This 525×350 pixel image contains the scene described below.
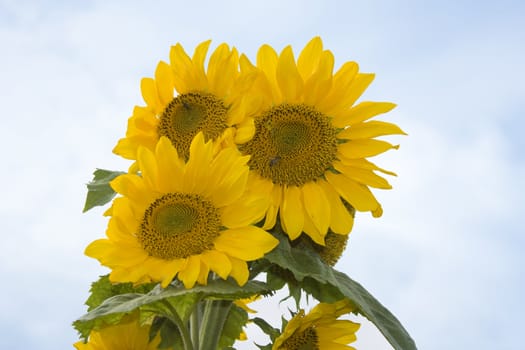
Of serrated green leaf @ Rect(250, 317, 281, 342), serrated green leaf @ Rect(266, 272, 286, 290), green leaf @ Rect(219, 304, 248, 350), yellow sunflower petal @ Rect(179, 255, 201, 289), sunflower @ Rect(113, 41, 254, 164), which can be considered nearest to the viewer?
yellow sunflower petal @ Rect(179, 255, 201, 289)

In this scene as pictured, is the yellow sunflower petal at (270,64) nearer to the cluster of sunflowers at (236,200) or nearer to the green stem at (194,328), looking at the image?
the cluster of sunflowers at (236,200)

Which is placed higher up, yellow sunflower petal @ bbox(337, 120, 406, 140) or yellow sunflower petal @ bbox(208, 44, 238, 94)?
yellow sunflower petal @ bbox(208, 44, 238, 94)

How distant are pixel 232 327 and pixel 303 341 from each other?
21cm

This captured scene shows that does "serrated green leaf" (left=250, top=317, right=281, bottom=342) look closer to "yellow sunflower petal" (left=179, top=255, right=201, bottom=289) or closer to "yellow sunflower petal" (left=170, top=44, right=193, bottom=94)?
"yellow sunflower petal" (left=179, top=255, right=201, bottom=289)

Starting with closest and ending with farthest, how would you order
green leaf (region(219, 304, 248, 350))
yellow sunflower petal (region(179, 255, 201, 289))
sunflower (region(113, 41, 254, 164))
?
yellow sunflower petal (region(179, 255, 201, 289))
sunflower (region(113, 41, 254, 164))
green leaf (region(219, 304, 248, 350))

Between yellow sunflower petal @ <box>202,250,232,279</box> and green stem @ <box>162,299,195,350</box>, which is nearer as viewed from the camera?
yellow sunflower petal @ <box>202,250,232,279</box>

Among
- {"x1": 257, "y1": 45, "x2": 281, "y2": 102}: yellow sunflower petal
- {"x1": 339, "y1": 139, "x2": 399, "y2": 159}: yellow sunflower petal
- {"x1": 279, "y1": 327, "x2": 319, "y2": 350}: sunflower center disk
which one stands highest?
{"x1": 257, "y1": 45, "x2": 281, "y2": 102}: yellow sunflower petal

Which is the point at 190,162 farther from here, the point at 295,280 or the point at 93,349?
the point at 93,349

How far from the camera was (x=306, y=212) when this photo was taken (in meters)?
1.62

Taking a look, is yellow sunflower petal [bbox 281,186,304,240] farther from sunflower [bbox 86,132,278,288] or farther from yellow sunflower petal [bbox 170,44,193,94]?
yellow sunflower petal [bbox 170,44,193,94]

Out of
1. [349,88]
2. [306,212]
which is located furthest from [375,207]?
[349,88]

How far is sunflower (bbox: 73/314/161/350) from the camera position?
5.77 feet

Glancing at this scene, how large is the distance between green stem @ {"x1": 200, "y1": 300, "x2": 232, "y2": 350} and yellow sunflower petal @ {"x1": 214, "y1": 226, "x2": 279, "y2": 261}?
0.30 meters

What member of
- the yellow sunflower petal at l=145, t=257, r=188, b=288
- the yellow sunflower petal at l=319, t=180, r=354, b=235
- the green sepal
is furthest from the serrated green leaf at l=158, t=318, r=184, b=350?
the yellow sunflower petal at l=319, t=180, r=354, b=235
